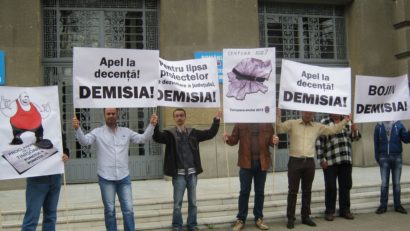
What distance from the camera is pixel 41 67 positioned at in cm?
1081

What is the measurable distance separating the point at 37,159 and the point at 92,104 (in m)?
0.95

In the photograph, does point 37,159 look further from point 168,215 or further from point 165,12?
point 165,12

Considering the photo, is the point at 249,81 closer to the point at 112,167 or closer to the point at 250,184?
the point at 250,184

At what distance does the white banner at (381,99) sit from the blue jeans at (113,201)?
153 inches

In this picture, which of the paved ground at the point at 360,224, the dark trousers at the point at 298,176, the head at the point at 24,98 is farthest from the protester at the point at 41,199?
the dark trousers at the point at 298,176

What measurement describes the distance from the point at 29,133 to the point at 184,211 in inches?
119

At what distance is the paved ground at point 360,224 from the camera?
23.3 ft

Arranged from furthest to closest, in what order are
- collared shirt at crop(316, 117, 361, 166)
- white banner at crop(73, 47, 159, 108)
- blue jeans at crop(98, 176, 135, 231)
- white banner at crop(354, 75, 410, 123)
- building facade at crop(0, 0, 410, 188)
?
building facade at crop(0, 0, 410, 188), white banner at crop(354, 75, 410, 123), collared shirt at crop(316, 117, 361, 166), white banner at crop(73, 47, 159, 108), blue jeans at crop(98, 176, 135, 231)

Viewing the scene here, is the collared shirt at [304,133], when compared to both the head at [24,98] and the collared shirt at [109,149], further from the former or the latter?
the head at [24,98]

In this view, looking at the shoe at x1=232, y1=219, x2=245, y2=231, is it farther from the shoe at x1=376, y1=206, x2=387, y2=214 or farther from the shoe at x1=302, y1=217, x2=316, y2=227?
the shoe at x1=376, y1=206, x2=387, y2=214

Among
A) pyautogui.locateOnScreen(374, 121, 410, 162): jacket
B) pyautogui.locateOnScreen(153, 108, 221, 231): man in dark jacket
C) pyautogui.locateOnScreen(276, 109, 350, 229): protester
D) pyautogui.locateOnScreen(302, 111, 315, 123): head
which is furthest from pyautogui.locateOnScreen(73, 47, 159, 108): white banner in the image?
pyautogui.locateOnScreen(374, 121, 410, 162): jacket

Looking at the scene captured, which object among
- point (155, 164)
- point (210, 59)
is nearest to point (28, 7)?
point (155, 164)

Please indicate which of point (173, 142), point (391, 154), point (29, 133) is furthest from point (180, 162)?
point (391, 154)

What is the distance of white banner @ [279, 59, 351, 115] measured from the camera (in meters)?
7.12
